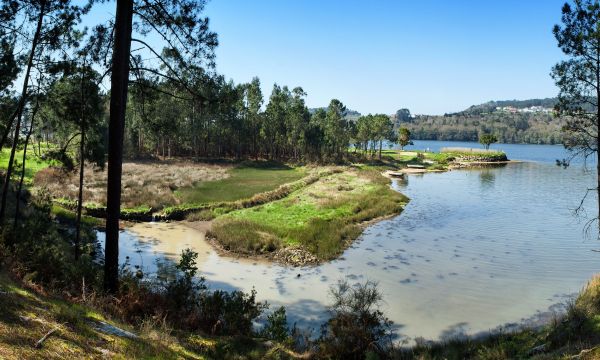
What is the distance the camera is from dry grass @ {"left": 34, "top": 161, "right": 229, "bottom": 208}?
39.3 m

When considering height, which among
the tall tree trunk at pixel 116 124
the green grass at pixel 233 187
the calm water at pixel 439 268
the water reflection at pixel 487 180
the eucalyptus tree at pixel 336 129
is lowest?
the calm water at pixel 439 268

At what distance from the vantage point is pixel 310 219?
34.2m

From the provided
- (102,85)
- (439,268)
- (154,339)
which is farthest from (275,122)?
(154,339)

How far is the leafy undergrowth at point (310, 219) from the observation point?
27.5m

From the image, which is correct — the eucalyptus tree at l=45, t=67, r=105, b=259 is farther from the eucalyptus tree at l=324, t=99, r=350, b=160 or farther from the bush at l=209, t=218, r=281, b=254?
the eucalyptus tree at l=324, t=99, r=350, b=160

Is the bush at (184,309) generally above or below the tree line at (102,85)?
below

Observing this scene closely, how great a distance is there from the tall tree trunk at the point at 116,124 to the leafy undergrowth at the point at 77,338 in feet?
9.09

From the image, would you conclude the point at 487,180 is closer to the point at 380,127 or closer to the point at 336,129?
the point at 336,129

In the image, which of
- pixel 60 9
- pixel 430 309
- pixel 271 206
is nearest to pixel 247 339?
pixel 430 309

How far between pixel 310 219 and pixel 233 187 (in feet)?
68.7

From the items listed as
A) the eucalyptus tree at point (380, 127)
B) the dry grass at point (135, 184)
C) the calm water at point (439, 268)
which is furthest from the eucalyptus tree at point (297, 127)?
the calm water at point (439, 268)

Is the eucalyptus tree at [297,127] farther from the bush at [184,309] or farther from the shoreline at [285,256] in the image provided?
the bush at [184,309]

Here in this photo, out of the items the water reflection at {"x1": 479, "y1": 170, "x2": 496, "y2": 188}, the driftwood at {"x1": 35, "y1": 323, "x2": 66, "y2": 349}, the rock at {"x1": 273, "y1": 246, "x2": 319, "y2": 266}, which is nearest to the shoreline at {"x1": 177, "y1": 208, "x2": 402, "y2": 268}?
the rock at {"x1": 273, "y1": 246, "x2": 319, "y2": 266}

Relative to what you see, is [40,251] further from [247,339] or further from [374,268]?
[374,268]
